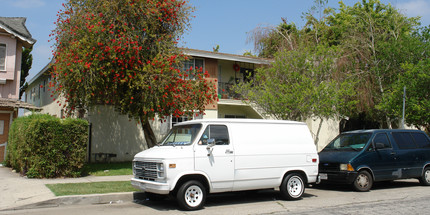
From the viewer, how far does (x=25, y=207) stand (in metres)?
8.16

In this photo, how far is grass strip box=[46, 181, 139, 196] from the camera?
30.7 ft

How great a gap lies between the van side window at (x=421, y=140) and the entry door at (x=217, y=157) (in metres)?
7.33

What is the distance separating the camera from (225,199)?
9.77 metres

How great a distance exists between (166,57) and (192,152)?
668 cm

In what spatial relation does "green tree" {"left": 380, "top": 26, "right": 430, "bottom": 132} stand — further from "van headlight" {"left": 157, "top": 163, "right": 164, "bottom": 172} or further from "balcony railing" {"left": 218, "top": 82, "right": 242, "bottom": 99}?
"van headlight" {"left": 157, "top": 163, "right": 164, "bottom": 172}

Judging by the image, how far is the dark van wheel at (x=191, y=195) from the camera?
7883 millimetres

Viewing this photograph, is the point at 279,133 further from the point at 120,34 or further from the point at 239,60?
the point at 239,60

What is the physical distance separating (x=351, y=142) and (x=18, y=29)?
1677 centimetres

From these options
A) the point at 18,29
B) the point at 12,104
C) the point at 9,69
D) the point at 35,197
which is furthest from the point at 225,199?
the point at 18,29

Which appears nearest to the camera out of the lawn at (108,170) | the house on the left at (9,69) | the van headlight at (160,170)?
the van headlight at (160,170)

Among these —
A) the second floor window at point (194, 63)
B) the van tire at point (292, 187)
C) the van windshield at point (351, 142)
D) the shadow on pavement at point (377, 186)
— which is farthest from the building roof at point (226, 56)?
the van tire at point (292, 187)

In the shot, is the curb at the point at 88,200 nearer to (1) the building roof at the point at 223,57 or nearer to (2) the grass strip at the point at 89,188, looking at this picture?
(2) the grass strip at the point at 89,188

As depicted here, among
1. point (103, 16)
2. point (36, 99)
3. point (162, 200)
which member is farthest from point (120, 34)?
point (36, 99)

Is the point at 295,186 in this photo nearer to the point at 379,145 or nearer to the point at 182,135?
the point at 182,135
